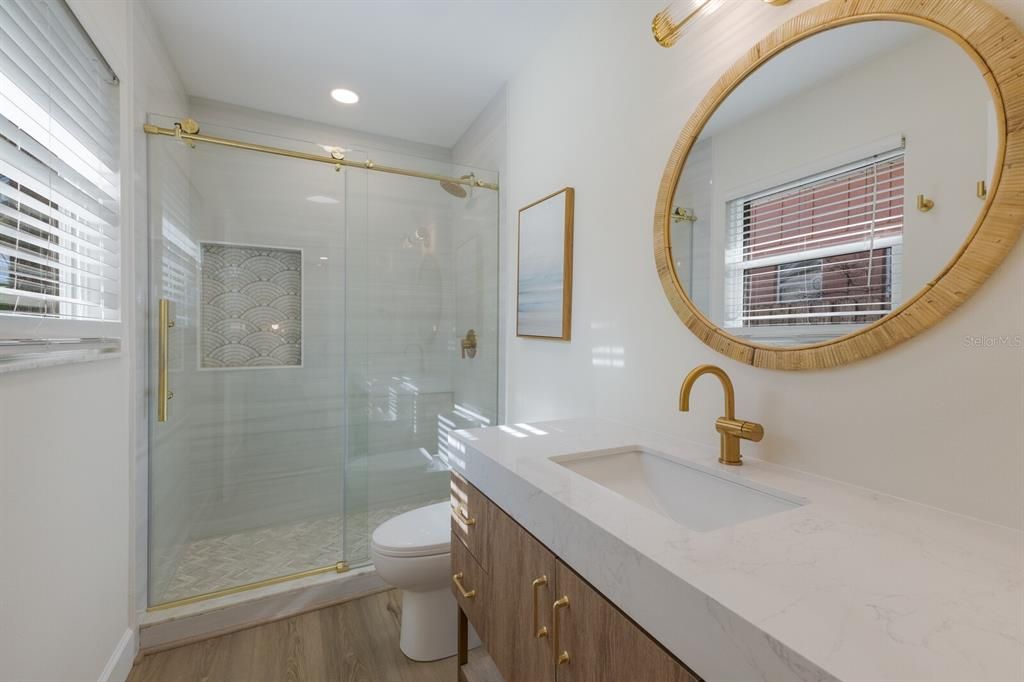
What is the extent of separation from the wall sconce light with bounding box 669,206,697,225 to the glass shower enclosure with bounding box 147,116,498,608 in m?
1.32

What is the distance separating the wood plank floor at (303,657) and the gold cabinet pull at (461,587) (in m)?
0.52

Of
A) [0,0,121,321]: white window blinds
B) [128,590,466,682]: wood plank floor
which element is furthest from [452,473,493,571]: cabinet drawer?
[0,0,121,321]: white window blinds

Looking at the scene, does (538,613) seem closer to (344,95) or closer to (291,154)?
(291,154)

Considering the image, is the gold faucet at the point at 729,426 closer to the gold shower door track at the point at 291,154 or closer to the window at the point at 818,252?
the window at the point at 818,252

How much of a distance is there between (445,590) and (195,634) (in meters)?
1.03

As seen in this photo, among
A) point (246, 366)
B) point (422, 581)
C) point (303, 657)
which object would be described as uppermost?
point (246, 366)

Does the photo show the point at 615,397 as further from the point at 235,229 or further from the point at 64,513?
the point at 235,229

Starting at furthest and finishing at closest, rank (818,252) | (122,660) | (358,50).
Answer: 1. (358,50)
2. (122,660)
3. (818,252)

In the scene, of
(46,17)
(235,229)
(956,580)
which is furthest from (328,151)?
(956,580)

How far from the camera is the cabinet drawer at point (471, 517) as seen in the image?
3.74 ft

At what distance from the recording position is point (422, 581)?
→ 1622mm

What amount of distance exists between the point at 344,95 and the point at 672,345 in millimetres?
2301

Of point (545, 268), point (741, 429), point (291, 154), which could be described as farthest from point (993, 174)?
point (291, 154)

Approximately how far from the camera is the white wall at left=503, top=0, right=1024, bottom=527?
2.40 feet
